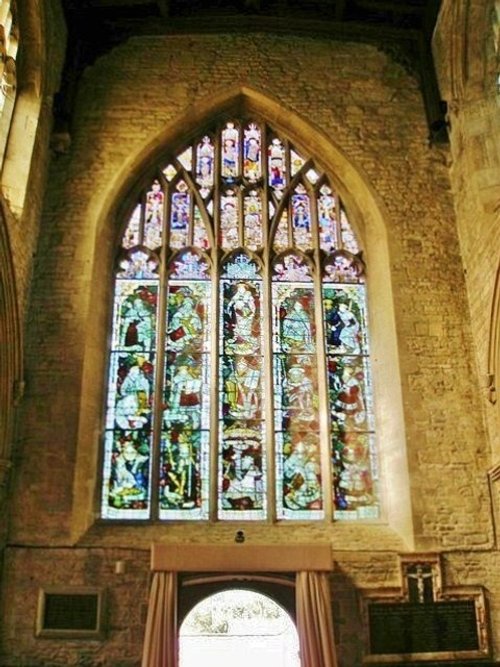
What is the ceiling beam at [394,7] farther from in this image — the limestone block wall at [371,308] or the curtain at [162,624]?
the curtain at [162,624]

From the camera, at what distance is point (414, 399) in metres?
7.17

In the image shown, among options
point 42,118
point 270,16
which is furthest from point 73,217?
point 270,16

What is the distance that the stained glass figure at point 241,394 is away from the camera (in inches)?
283

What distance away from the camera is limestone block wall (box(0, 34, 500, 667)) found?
6.60 meters

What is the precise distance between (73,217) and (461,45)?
4.31 meters

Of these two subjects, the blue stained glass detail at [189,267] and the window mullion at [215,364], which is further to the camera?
the blue stained glass detail at [189,267]

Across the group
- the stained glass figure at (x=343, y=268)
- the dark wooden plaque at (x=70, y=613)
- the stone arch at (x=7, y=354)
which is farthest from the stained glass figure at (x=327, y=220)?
the dark wooden plaque at (x=70, y=613)

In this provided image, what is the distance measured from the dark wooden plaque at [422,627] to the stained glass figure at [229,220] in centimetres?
386

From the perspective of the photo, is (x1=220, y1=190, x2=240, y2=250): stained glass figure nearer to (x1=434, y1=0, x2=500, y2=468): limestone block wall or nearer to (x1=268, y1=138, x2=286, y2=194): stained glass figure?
(x1=268, y1=138, x2=286, y2=194): stained glass figure

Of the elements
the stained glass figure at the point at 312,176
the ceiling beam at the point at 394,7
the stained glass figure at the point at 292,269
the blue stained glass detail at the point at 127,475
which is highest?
the ceiling beam at the point at 394,7

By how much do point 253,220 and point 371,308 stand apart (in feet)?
5.22

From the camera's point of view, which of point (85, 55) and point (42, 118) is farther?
point (85, 55)

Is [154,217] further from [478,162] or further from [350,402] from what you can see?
[478,162]

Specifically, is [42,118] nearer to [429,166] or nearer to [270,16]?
[270,16]
